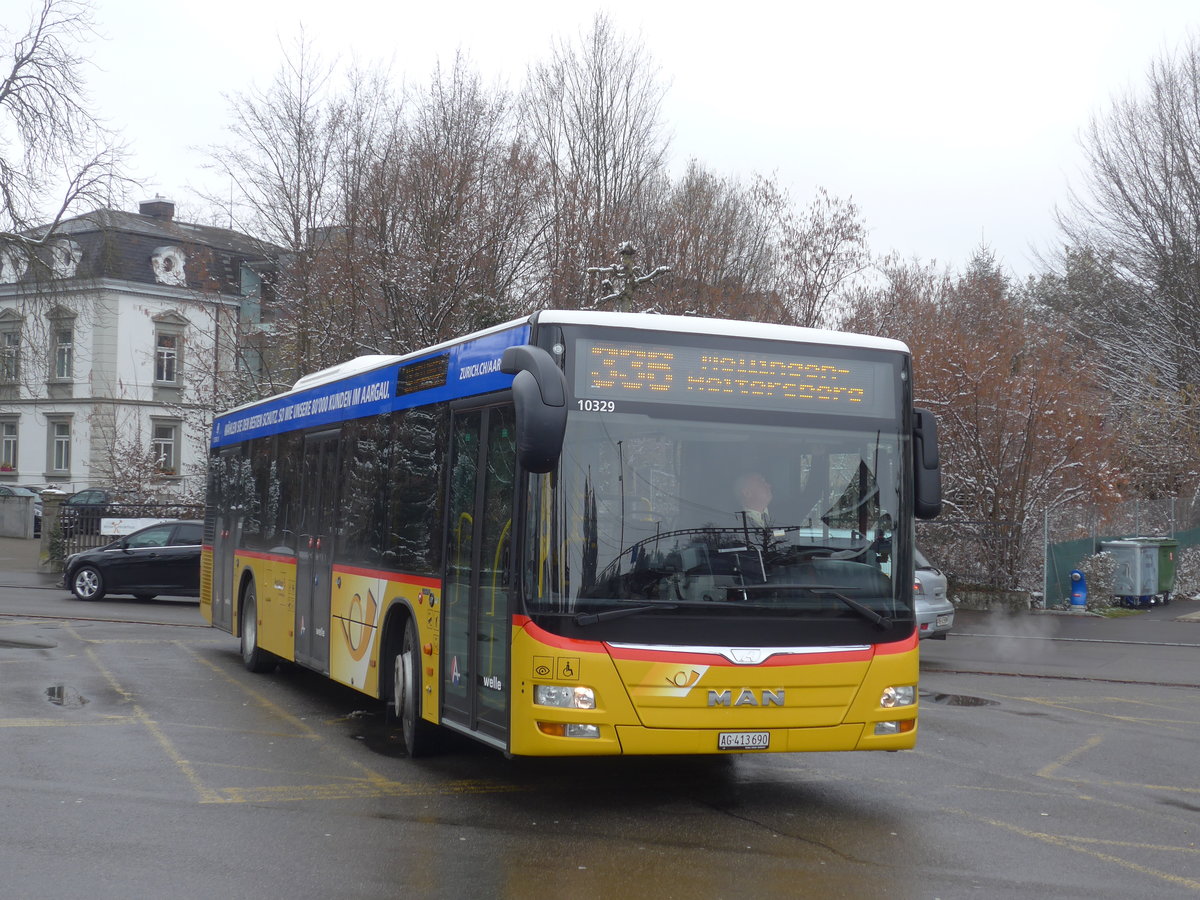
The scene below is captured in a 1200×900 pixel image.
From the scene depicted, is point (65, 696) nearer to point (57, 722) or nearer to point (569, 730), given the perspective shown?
point (57, 722)

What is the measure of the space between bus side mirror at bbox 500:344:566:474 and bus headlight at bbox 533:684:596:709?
47.0 inches

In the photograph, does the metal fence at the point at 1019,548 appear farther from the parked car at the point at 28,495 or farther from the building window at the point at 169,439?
the building window at the point at 169,439

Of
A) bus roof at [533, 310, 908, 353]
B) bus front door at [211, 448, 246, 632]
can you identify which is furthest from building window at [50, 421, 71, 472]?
bus roof at [533, 310, 908, 353]

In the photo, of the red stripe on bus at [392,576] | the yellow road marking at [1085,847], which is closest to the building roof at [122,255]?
the red stripe on bus at [392,576]

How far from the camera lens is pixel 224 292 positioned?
111 feet

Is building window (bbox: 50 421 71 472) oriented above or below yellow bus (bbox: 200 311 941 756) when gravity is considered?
above

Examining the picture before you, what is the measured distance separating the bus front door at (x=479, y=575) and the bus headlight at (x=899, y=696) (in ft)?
7.10

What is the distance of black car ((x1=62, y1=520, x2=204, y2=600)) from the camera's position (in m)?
24.8

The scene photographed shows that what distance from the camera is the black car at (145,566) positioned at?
81.4 ft

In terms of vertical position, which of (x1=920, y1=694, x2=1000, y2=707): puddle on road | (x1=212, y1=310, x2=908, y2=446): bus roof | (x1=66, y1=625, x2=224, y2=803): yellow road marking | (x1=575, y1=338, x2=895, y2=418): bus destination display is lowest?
(x1=920, y1=694, x2=1000, y2=707): puddle on road

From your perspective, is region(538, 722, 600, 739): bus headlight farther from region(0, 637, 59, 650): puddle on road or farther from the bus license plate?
region(0, 637, 59, 650): puddle on road

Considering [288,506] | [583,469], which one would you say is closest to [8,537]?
[288,506]

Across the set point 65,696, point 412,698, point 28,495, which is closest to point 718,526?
point 412,698

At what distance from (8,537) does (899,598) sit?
144ft
